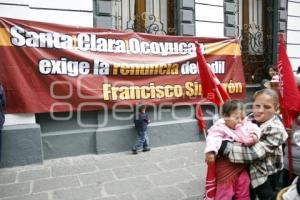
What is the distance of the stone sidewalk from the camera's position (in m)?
4.64

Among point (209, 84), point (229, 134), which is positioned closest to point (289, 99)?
point (209, 84)

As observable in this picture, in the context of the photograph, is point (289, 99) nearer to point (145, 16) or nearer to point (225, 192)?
point (225, 192)

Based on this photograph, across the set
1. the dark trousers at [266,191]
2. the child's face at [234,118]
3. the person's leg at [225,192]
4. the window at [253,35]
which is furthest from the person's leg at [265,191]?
the window at [253,35]

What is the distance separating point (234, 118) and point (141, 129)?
3856 millimetres

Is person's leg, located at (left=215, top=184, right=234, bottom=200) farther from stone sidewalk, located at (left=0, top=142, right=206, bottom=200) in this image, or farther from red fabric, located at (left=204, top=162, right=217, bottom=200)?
stone sidewalk, located at (left=0, top=142, right=206, bottom=200)

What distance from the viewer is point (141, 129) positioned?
668cm

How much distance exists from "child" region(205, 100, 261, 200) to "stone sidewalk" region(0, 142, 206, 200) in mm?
1542

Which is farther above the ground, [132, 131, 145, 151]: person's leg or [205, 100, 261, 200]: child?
[205, 100, 261, 200]: child

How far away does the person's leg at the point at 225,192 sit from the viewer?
304cm

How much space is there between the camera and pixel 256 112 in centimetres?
310

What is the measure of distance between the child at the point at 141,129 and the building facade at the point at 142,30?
0.22 meters

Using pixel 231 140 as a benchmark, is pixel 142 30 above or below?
above

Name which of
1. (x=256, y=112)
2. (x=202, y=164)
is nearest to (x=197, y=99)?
(x=202, y=164)

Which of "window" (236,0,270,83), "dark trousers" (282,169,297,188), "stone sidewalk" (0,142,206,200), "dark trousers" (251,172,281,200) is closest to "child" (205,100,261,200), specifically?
"dark trousers" (251,172,281,200)
